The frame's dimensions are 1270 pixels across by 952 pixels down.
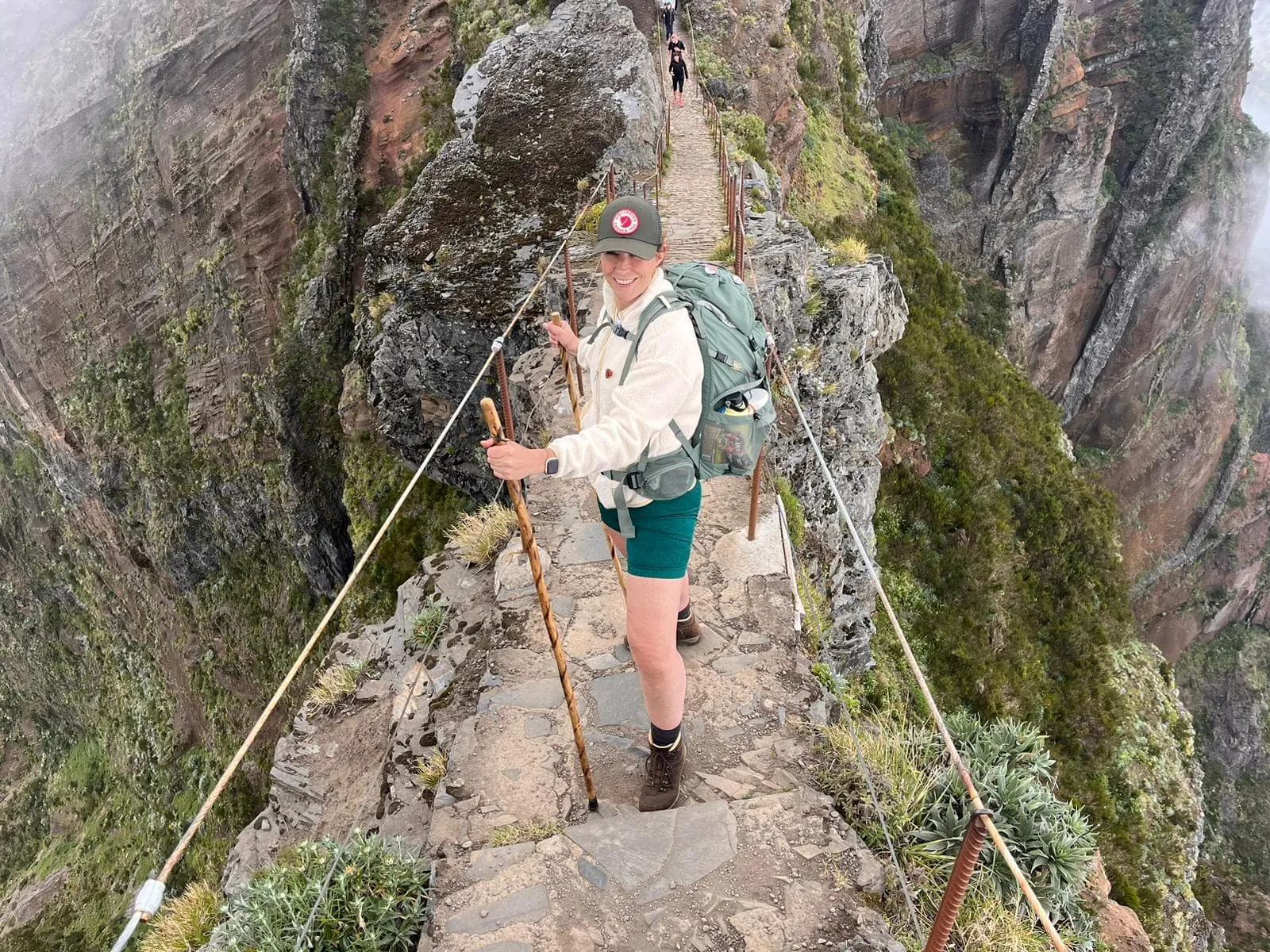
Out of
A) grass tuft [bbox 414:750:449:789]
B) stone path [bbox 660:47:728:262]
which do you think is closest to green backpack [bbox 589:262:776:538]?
grass tuft [bbox 414:750:449:789]

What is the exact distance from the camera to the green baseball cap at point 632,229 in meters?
2.79

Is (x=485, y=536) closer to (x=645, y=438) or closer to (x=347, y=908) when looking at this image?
(x=347, y=908)

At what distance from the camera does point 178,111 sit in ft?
84.0

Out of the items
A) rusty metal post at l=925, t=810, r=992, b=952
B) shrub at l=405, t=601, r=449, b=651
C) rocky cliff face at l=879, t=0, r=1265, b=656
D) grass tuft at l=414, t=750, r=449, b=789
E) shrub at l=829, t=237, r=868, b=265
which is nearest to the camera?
rusty metal post at l=925, t=810, r=992, b=952

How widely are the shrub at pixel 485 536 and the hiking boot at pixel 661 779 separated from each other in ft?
10.6

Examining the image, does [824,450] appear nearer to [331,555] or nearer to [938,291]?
[331,555]

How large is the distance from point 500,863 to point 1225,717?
140 feet

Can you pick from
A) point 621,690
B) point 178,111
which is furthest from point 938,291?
point 178,111

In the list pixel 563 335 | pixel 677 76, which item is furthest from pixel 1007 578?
pixel 563 335

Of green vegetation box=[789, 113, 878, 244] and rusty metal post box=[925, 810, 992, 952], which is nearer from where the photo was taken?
rusty metal post box=[925, 810, 992, 952]

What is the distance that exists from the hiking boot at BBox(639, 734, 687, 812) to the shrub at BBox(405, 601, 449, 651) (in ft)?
9.99

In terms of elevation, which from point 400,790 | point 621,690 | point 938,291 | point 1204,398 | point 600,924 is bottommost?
point 1204,398

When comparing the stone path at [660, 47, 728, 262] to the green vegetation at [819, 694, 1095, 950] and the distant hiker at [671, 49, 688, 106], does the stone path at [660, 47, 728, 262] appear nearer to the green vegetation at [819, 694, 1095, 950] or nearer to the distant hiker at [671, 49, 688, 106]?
the distant hiker at [671, 49, 688, 106]

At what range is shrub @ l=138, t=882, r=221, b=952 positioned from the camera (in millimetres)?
3947
